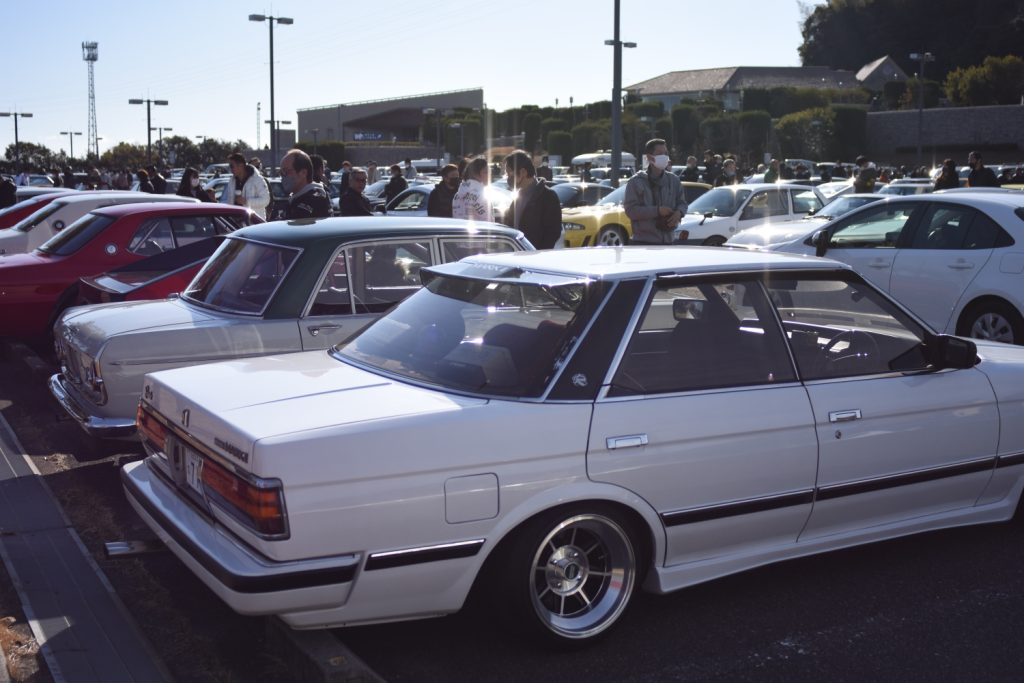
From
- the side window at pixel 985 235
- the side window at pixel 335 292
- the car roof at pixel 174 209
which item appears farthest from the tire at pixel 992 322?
the car roof at pixel 174 209

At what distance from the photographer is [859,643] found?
13.6 ft

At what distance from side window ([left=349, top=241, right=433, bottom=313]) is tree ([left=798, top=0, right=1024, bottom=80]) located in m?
95.8

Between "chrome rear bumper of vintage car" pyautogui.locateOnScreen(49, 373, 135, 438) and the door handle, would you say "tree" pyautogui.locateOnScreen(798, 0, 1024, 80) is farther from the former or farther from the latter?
"chrome rear bumper of vintage car" pyautogui.locateOnScreen(49, 373, 135, 438)

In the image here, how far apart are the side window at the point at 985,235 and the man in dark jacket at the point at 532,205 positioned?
11.8 feet

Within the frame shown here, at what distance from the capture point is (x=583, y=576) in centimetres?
404

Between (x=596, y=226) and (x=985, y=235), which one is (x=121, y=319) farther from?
(x=596, y=226)

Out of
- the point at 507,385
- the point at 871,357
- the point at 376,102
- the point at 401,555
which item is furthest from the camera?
the point at 376,102

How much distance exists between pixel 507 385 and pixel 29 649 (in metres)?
2.01

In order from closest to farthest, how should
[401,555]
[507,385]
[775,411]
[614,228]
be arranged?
1. [401,555]
2. [507,385]
3. [775,411]
4. [614,228]

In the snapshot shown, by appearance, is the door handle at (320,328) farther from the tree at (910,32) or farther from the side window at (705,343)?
the tree at (910,32)

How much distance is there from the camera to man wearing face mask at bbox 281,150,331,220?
9539 millimetres

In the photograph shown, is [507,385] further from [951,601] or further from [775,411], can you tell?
[951,601]

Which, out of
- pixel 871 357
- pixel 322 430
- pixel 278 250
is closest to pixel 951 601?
pixel 871 357

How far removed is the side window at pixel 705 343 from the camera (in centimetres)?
417
